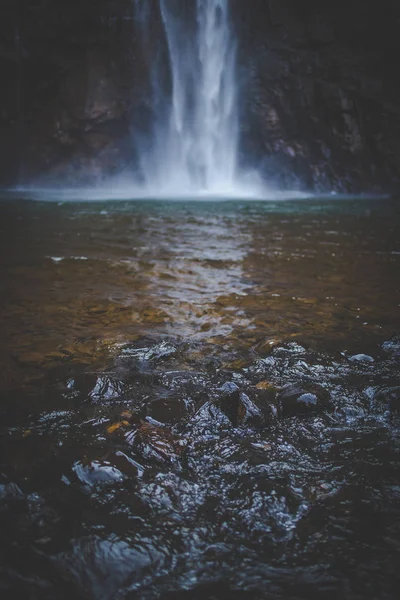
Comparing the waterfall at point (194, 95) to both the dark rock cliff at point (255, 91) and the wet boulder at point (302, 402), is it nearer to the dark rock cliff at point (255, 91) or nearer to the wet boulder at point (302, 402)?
the dark rock cliff at point (255, 91)

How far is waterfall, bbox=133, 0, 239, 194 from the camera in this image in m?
23.7

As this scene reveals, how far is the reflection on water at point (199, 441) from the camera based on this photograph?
1.15 metres

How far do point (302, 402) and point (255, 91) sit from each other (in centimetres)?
2669

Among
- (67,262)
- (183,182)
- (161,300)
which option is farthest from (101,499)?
(183,182)

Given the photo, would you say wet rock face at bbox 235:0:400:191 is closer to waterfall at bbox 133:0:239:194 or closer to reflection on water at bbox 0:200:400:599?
waterfall at bbox 133:0:239:194

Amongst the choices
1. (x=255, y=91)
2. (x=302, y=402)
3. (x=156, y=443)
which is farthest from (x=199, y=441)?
(x=255, y=91)

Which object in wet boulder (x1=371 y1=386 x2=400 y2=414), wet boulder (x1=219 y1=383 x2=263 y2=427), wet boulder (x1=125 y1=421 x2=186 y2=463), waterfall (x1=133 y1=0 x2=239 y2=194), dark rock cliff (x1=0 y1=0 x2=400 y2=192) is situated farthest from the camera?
waterfall (x1=133 y1=0 x2=239 y2=194)

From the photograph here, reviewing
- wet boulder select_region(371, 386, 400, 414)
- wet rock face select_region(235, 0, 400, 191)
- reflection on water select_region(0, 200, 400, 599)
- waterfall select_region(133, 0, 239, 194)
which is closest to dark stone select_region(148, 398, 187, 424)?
reflection on water select_region(0, 200, 400, 599)

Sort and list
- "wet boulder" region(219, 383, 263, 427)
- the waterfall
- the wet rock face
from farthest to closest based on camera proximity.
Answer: the waterfall
the wet rock face
"wet boulder" region(219, 383, 263, 427)

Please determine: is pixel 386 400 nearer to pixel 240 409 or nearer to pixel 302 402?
Answer: pixel 302 402

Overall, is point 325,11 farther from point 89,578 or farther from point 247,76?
point 89,578

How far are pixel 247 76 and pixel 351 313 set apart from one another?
2546 cm

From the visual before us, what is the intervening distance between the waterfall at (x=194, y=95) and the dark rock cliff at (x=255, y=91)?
75cm

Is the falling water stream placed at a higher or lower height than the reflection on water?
higher
